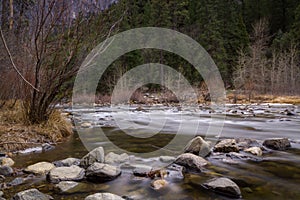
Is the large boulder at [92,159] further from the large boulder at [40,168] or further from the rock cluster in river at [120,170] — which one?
the large boulder at [40,168]

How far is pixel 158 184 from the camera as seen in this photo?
9.73 ft

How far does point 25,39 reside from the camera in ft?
20.2

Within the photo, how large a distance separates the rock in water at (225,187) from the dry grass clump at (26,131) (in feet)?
9.18

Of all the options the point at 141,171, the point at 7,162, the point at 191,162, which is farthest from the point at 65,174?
the point at 191,162

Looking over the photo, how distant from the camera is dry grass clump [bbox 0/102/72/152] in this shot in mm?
4591

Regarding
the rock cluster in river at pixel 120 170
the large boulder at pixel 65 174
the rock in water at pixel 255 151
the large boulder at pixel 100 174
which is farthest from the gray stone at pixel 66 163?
the rock in water at pixel 255 151

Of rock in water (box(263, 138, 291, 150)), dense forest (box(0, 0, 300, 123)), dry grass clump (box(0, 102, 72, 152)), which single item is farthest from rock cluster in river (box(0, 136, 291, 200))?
dense forest (box(0, 0, 300, 123))

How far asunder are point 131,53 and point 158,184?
2667 cm

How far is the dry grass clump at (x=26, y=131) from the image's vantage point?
459cm

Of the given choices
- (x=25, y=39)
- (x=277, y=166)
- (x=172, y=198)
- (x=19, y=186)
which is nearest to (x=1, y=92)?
(x=25, y=39)

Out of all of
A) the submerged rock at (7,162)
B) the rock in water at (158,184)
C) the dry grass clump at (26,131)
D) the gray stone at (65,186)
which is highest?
the dry grass clump at (26,131)

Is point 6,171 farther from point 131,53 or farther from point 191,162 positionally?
point 131,53

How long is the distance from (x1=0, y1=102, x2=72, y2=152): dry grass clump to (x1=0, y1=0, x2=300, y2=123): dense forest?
0.25 metres

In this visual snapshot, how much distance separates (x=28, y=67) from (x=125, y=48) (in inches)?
733
